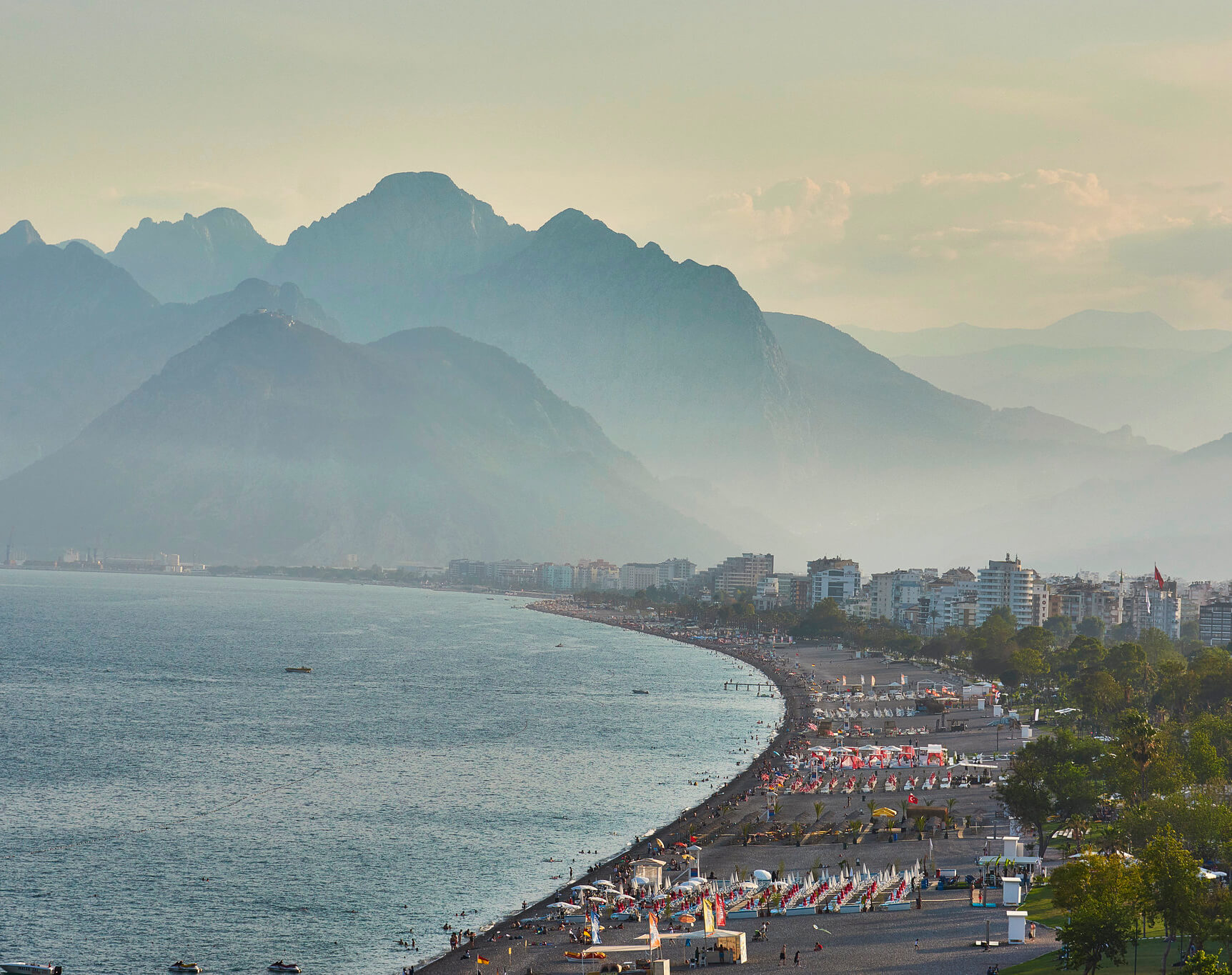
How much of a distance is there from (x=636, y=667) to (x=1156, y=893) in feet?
360

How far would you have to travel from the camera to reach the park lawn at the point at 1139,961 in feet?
107

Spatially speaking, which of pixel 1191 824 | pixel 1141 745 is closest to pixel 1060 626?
pixel 1141 745

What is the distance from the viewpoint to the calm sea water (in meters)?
43.6

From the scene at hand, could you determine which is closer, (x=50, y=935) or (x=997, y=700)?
(x=50, y=935)

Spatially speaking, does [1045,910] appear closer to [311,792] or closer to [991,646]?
[311,792]

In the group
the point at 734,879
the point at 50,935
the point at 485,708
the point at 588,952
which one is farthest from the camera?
the point at 485,708

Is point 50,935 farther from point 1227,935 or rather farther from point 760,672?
point 760,672

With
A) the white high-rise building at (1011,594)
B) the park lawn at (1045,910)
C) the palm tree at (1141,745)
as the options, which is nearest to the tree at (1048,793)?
the palm tree at (1141,745)

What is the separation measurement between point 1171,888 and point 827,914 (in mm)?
14766

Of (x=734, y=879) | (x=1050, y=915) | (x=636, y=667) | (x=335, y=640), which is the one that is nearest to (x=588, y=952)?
(x=734, y=879)

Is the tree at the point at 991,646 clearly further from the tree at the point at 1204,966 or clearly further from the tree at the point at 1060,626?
the tree at the point at 1204,966

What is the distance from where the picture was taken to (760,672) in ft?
468

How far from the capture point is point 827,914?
44.2m

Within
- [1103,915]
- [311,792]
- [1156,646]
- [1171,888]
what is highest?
[1156,646]
